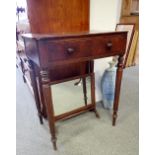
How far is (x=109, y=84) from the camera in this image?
157 centimetres

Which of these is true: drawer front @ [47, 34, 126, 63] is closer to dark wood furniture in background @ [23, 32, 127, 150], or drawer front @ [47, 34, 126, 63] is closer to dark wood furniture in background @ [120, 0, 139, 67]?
dark wood furniture in background @ [23, 32, 127, 150]

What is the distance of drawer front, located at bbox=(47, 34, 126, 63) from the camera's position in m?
0.92

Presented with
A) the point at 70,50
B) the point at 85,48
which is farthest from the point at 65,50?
the point at 85,48

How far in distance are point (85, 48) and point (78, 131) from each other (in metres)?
0.79

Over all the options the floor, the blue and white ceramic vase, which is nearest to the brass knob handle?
the floor

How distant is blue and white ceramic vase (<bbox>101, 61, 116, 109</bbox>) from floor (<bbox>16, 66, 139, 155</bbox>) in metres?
0.12

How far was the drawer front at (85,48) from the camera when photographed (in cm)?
92

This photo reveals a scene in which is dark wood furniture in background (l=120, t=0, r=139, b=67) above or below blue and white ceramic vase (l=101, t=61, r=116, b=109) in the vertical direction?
above

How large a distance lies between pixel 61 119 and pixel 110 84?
1.96ft

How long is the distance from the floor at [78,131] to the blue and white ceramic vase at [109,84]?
0.41 feet

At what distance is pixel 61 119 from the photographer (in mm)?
1463

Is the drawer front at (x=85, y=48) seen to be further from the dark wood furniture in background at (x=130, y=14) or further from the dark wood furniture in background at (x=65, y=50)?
the dark wood furniture in background at (x=130, y=14)
